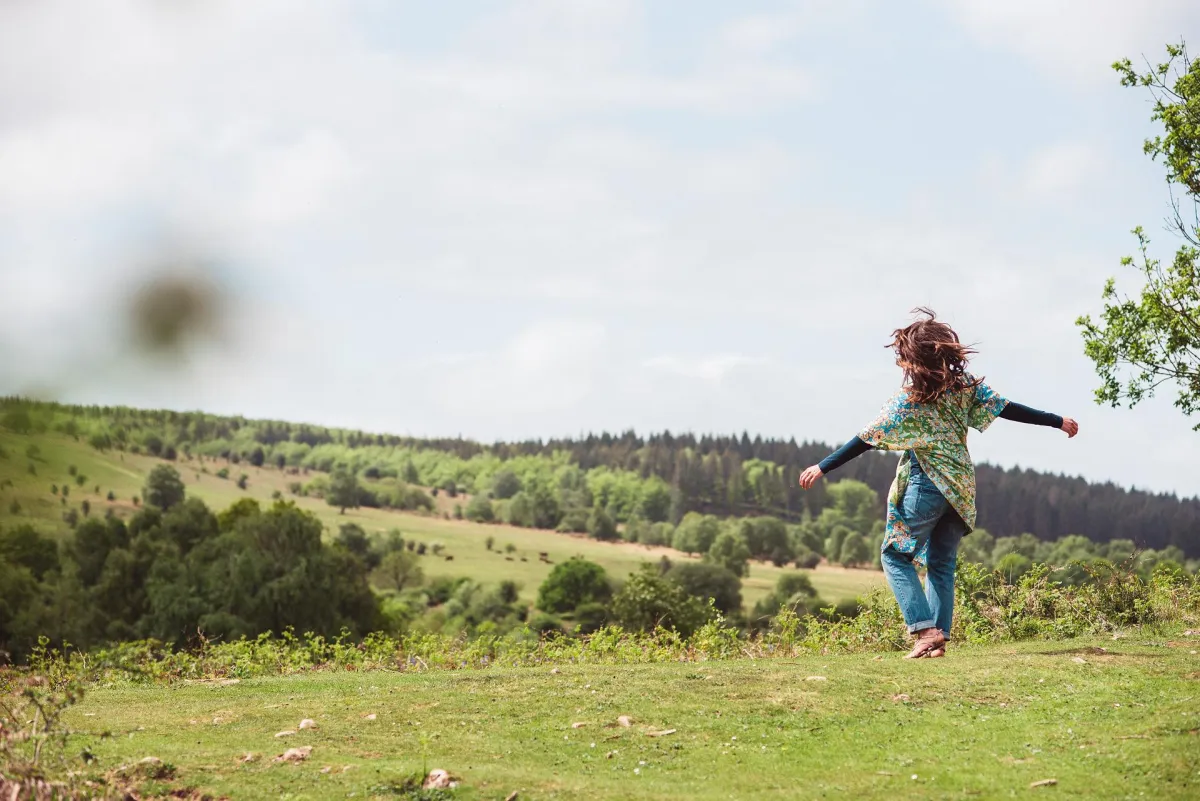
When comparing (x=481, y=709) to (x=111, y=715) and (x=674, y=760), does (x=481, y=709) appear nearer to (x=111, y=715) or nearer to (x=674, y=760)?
(x=674, y=760)

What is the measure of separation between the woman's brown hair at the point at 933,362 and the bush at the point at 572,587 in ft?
405

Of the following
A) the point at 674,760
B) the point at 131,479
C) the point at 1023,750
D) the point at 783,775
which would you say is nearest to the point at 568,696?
the point at 674,760

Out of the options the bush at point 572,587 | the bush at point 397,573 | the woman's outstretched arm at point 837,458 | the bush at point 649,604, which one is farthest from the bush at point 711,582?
the woman's outstretched arm at point 837,458

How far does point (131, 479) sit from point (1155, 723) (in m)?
140

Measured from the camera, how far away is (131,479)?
132500 millimetres

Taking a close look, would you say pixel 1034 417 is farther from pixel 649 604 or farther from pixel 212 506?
pixel 212 506

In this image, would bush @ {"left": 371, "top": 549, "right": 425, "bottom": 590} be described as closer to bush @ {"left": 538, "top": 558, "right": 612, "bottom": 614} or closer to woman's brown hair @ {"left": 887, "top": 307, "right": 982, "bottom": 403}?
bush @ {"left": 538, "top": 558, "right": 612, "bottom": 614}

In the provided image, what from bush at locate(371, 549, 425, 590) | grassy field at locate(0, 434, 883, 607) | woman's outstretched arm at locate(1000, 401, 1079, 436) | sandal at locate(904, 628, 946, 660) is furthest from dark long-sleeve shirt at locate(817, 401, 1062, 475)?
bush at locate(371, 549, 425, 590)

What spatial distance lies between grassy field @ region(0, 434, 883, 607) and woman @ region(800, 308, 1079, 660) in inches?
2259

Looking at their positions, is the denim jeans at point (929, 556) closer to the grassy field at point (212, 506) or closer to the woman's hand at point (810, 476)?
the woman's hand at point (810, 476)

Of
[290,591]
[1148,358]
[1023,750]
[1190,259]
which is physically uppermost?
[1190,259]

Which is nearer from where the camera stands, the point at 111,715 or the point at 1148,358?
the point at 111,715

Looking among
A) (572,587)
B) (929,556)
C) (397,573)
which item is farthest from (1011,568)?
(397,573)

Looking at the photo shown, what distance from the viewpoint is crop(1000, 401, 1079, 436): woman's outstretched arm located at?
10391 mm
